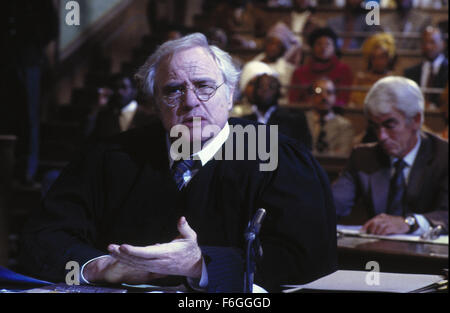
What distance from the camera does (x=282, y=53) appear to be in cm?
632

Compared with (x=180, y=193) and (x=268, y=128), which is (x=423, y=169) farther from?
(x=180, y=193)

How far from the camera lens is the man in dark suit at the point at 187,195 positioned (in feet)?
4.86

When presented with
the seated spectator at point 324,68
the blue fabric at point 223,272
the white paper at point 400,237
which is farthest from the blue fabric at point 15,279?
the seated spectator at point 324,68

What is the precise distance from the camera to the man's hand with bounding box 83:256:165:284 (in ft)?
4.56

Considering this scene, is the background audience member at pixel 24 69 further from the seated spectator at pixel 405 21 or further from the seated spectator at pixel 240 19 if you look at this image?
the seated spectator at pixel 405 21

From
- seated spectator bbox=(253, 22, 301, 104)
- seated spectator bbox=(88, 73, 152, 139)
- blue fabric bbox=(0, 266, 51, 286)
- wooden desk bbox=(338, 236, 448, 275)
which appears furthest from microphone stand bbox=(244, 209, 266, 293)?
seated spectator bbox=(253, 22, 301, 104)

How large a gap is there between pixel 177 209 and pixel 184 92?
0.28 metres

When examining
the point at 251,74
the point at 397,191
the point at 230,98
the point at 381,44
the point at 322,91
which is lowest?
the point at 397,191

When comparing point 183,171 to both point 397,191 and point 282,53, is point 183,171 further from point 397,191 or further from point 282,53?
Answer: point 282,53

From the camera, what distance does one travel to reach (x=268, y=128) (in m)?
1.71

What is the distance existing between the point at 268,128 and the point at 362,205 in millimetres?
1458

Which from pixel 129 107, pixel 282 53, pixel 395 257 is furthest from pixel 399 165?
pixel 282 53

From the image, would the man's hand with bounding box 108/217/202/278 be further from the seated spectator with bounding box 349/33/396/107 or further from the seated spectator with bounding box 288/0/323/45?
the seated spectator with bounding box 288/0/323/45

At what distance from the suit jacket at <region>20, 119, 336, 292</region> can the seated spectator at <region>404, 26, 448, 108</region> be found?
14.6ft
